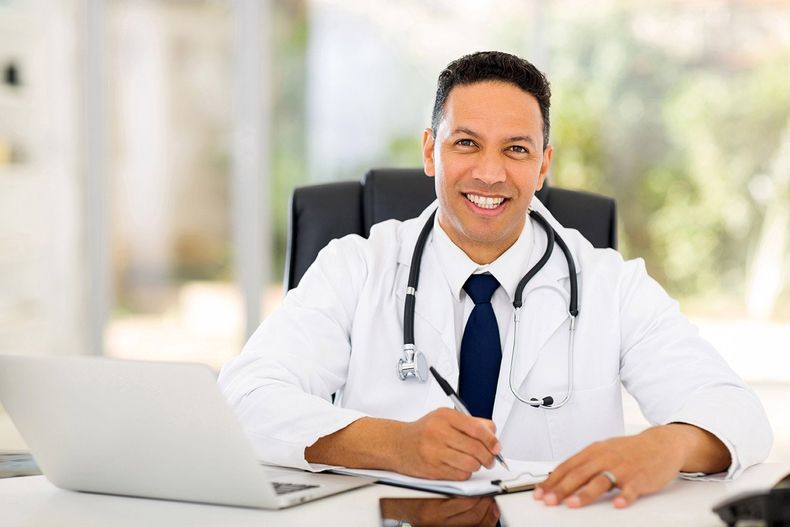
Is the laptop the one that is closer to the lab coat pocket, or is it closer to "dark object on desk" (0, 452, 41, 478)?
"dark object on desk" (0, 452, 41, 478)

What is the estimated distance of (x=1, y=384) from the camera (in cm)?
126

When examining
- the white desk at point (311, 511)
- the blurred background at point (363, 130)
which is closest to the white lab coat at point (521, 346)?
the white desk at point (311, 511)

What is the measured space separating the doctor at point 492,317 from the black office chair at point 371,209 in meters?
0.14

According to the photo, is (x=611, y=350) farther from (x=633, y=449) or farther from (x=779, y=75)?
(x=779, y=75)

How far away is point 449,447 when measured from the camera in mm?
1319

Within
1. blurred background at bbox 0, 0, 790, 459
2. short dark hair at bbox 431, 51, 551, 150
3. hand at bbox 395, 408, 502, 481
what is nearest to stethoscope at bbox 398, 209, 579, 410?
short dark hair at bbox 431, 51, 551, 150

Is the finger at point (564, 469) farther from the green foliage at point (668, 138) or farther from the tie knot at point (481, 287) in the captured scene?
the green foliage at point (668, 138)

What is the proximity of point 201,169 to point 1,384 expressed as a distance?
3.79m

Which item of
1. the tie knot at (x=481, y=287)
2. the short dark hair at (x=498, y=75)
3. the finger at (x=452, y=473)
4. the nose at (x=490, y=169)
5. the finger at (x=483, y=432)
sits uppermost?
the short dark hair at (x=498, y=75)

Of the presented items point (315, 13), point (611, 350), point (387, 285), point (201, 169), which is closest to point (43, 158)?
point (201, 169)

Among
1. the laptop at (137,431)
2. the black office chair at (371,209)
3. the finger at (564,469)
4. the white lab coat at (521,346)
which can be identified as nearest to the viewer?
the laptop at (137,431)

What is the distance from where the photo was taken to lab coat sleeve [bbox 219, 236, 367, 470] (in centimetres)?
146

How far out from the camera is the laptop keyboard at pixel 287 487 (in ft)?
4.15

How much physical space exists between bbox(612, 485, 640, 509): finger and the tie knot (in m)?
0.61
